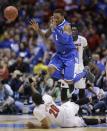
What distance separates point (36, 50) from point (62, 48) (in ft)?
30.7

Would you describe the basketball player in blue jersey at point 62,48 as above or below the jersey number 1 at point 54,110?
above

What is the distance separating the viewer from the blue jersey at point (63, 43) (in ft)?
42.9

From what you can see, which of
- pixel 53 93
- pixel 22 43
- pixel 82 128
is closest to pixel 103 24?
pixel 22 43

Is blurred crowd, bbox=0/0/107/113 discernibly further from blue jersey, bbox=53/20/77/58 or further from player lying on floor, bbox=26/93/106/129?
player lying on floor, bbox=26/93/106/129

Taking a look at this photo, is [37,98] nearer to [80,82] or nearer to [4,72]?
[80,82]

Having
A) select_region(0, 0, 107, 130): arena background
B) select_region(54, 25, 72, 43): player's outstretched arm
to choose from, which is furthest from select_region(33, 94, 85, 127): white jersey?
select_region(0, 0, 107, 130): arena background

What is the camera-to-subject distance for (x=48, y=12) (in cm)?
2634

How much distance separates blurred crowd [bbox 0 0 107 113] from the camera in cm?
1730

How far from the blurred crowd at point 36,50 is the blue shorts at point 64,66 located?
3.86 ft

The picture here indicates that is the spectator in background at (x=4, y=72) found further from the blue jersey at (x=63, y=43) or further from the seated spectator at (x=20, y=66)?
the blue jersey at (x=63, y=43)

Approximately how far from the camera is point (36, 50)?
2275 cm

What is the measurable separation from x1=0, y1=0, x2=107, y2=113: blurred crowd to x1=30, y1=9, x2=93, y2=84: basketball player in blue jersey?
0.72 m

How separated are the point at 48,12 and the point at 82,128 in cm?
1464

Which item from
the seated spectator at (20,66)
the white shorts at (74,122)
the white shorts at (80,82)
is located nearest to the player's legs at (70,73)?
the white shorts at (80,82)
